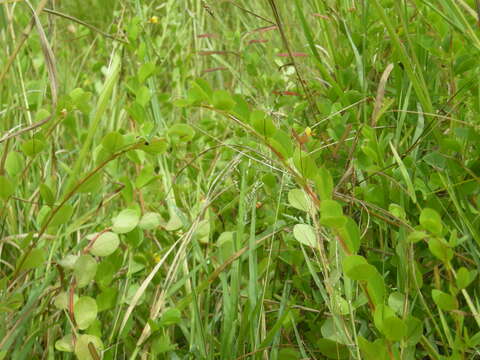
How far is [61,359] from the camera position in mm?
953

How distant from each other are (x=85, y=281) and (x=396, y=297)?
387mm

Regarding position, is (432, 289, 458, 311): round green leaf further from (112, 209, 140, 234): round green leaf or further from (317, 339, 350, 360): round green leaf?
(112, 209, 140, 234): round green leaf

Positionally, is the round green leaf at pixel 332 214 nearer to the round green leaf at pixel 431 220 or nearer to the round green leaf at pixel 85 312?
the round green leaf at pixel 431 220

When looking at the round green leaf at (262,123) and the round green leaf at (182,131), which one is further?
the round green leaf at (182,131)

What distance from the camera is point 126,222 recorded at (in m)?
0.85

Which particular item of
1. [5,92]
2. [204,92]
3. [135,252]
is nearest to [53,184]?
[135,252]

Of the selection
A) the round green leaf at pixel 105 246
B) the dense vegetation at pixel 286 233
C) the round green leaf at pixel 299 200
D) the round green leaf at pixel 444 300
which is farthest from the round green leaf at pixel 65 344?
the round green leaf at pixel 444 300

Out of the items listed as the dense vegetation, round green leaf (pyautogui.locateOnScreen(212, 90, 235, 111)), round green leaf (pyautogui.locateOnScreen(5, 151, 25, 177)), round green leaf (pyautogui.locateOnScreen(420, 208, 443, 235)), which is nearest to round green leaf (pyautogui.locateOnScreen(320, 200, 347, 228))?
the dense vegetation

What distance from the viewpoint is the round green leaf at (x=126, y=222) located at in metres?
0.85

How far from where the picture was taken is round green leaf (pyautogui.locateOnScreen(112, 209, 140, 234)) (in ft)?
2.77

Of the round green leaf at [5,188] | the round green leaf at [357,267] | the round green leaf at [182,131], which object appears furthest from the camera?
the round green leaf at [182,131]

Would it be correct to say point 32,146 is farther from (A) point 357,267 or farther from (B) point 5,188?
(A) point 357,267

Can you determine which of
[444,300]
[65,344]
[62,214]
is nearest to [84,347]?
[65,344]

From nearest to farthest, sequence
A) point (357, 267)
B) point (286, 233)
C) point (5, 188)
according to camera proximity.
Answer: point (357, 267) < point (5, 188) < point (286, 233)
